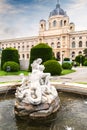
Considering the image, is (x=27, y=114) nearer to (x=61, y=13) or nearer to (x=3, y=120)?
(x=3, y=120)

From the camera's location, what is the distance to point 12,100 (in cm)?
822

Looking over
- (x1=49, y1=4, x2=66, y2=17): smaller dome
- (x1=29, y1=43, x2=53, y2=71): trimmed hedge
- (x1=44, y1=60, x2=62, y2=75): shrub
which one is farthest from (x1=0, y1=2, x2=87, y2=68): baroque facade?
(x1=44, y1=60, x2=62, y2=75): shrub

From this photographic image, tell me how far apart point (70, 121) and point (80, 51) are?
63774 millimetres

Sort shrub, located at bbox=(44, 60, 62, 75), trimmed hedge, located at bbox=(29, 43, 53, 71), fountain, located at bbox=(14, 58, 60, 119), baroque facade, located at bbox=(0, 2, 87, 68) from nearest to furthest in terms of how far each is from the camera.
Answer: fountain, located at bbox=(14, 58, 60, 119) < shrub, located at bbox=(44, 60, 62, 75) < trimmed hedge, located at bbox=(29, 43, 53, 71) < baroque facade, located at bbox=(0, 2, 87, 68)

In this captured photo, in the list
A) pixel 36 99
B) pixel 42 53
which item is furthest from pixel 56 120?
pixel 42 53

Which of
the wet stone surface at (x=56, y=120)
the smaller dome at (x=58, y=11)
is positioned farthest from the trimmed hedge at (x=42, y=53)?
the smaller dome at (x=58, y=11)

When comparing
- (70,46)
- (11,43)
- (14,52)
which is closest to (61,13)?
(70,46)

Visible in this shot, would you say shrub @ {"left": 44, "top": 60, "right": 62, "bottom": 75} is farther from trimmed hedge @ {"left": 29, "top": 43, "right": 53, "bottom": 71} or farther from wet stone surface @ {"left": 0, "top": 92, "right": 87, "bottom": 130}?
wet stone surface @ {"left": 0, "top": 92, "right": 87, "bottom": 130}

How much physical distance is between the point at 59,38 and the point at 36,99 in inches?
2563

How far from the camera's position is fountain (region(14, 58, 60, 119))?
5.86 meters

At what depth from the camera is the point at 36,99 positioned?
5953mm

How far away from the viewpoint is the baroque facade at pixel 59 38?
2677 inches

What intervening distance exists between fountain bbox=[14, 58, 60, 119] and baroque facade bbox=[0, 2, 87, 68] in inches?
2298

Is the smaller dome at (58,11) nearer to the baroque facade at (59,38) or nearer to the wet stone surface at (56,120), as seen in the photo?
the baroque facade at (59,38)
